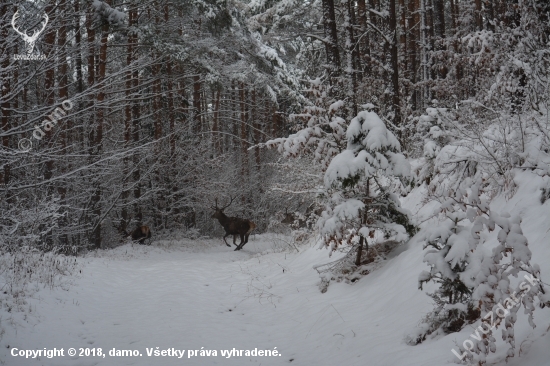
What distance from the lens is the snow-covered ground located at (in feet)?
13.8

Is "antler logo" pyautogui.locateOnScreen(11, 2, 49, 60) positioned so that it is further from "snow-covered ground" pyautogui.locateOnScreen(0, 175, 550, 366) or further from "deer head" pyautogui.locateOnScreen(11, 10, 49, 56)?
"snow-covered ground" pyautogui.locateOnScreen(0, 175, 550, 366)

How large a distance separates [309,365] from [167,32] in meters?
14.0

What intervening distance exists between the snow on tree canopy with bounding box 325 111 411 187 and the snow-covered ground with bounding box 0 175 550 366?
133 centimetres

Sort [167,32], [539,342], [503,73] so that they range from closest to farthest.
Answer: [539,342]
[503,73]
[167,32]

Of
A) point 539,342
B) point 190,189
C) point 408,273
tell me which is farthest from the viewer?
point 190,189

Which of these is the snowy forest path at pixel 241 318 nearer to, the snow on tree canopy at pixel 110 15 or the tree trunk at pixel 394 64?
the snow on tree canopy at pixel 110 15

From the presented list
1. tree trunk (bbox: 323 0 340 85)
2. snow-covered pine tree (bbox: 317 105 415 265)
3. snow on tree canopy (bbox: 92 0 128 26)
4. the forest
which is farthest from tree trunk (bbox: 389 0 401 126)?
snow on tree canopy (bbox: 92 0 128 26)

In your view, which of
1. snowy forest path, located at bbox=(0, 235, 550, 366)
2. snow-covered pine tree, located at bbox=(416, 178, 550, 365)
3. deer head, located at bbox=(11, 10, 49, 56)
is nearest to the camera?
snow-covered pine tree, located at bbox=(416, 178, 550, 365)

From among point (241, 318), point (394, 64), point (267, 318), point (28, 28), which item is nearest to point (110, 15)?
point (28, 28)

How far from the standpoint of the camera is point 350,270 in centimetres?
712

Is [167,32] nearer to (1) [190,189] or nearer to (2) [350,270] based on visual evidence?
(1) [190,189]

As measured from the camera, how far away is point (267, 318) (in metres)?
6.70

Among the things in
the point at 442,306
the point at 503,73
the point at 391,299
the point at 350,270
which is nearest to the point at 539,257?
the point at 442,306

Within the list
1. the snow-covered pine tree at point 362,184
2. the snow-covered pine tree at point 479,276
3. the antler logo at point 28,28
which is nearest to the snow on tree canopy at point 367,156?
the snow-covered pine tree at point 362,184
